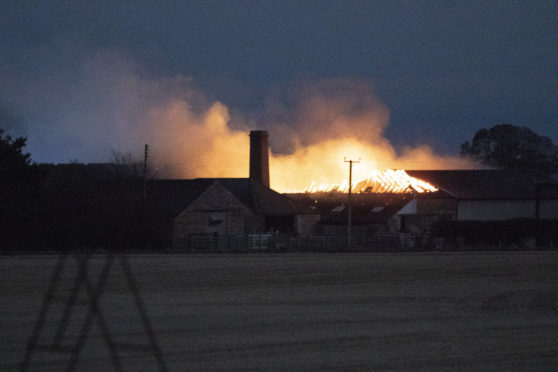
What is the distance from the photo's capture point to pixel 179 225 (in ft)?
209

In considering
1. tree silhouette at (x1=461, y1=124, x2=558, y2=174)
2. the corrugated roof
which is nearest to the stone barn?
the corrugated roof

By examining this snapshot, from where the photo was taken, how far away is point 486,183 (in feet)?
276

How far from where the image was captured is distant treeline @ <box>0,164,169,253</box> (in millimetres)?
51500

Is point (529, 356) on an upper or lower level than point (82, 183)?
lower

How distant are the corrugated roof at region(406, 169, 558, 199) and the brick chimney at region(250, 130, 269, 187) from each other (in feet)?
52.7

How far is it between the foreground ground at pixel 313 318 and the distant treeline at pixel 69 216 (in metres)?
15.7

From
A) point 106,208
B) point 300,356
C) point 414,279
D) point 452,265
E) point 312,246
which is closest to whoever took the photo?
point 300,356

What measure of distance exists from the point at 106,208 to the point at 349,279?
27.4m

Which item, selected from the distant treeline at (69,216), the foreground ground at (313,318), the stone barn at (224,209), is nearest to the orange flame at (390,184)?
the stone barn at (224,209)

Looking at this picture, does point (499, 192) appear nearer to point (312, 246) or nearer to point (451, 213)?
point (451, 213)

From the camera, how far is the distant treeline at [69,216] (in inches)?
2028

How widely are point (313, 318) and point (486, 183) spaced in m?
68.1

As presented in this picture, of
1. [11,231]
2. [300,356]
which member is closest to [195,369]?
[300,356]

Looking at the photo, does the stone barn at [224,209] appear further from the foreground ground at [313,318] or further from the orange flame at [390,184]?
the foreground ground at [313,318]
